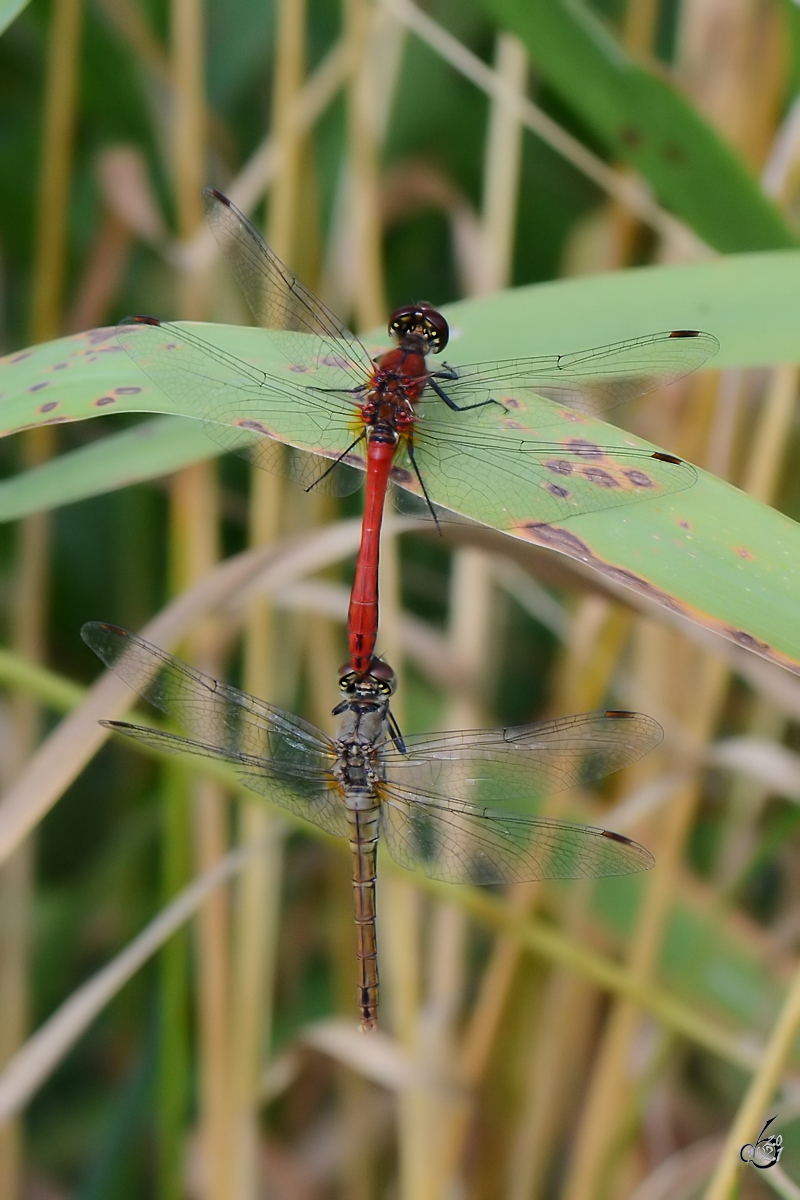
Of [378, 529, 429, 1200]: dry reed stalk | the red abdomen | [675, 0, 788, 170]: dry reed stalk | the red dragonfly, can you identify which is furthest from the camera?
[675, 0, 788, 170]: dry reed stalk

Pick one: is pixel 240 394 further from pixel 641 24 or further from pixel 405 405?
pixel 641 24

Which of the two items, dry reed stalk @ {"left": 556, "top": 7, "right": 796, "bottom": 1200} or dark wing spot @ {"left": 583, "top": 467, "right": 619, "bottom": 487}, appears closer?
dark wing spot @ {"left": 583, "top": 467, "right": 619, "bottom": 487}

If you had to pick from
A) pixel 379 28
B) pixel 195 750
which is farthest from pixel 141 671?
pixel 379 28

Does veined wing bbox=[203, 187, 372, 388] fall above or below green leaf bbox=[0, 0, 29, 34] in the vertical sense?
above

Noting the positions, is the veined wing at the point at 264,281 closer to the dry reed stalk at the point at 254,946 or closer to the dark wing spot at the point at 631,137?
the dry reed stalk at the point at 254,946

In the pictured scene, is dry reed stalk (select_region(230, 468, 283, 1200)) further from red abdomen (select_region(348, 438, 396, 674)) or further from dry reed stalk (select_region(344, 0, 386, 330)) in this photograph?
dry reed stalk (select_region(344, 0, 386, 330))

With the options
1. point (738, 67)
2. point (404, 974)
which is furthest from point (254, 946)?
point (738, 67)

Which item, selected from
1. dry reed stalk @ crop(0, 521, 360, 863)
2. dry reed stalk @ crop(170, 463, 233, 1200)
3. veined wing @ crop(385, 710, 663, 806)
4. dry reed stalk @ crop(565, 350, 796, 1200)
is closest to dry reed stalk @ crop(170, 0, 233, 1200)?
dry reed stalk @ crop(170, 463, 233, 1200)
